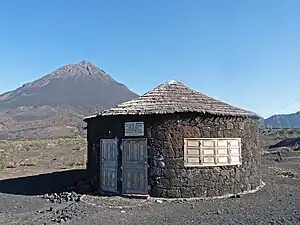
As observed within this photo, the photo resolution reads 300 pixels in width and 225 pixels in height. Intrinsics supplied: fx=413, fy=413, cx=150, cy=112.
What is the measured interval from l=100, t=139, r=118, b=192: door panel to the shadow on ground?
7.49 feet

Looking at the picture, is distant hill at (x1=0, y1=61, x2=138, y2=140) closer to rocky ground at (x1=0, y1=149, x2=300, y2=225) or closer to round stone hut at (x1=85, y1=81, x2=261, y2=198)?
round stone hut at (x1=85, y1=81, x2=261, y2=198)

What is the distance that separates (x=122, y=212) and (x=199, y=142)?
13.7 feet

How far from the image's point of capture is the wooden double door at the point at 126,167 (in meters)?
15.5

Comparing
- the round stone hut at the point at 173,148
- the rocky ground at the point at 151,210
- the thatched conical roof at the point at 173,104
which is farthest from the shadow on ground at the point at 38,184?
the thatched conical roof at the point at 173,104

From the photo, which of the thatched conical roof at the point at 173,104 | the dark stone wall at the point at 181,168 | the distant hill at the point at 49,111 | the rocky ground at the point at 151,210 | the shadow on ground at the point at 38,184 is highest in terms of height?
the distant hill at the point at 49,111

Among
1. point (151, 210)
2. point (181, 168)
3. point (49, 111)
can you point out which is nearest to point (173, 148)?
point (181, 168)

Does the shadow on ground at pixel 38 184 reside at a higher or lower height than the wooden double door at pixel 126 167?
lower

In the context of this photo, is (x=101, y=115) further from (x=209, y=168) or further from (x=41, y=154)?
(x=41, y=154)

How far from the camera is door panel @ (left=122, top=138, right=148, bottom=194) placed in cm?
1550

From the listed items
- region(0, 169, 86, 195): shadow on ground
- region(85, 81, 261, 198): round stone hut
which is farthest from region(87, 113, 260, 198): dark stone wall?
region(0, 169, 86, 195): shadow on ground

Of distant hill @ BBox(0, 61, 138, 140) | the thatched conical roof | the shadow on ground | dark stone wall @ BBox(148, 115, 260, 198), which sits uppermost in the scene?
distant hill @ BBox(0, 61, 138, 140)

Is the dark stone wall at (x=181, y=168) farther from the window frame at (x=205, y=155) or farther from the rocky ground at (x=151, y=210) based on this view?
the rocky ground at (x=151, y=210)

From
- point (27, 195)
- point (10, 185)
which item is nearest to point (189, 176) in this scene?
point (27, 195)

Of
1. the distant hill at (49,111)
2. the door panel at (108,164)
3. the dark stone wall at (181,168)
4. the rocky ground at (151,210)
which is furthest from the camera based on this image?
the distant hill at (49,111)
